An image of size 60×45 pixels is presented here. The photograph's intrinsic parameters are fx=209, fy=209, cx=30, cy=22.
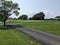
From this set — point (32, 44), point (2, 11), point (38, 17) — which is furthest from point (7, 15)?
point (38, 17)

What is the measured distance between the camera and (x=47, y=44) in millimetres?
19688

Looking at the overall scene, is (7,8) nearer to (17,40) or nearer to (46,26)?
(46,26)

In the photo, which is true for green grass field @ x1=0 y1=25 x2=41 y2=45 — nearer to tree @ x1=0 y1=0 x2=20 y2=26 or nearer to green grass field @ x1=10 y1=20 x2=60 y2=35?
green grass field @ x1=10 y1=20 x2=60 y2=35

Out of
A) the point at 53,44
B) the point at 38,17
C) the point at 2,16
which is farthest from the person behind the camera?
the point at 38,17

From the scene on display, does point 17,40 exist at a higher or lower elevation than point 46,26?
higher

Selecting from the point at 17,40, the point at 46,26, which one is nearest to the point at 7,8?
the point at 46,26

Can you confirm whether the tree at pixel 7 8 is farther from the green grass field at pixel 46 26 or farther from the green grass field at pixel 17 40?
the green grass field at pixel 17 40

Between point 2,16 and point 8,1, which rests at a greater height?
point 8,1

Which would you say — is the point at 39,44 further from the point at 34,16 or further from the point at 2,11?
the point at 34,16

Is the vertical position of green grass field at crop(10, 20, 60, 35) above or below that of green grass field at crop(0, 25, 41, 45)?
below

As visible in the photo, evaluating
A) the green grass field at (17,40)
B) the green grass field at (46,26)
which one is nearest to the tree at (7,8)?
the green grass field at (46,26)

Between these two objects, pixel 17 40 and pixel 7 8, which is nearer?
pixel 17 40

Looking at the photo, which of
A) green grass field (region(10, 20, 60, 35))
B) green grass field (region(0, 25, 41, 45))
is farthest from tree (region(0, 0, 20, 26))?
green grass field (region(0, 25, 41, 45))

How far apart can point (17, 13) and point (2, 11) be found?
7166 mm
